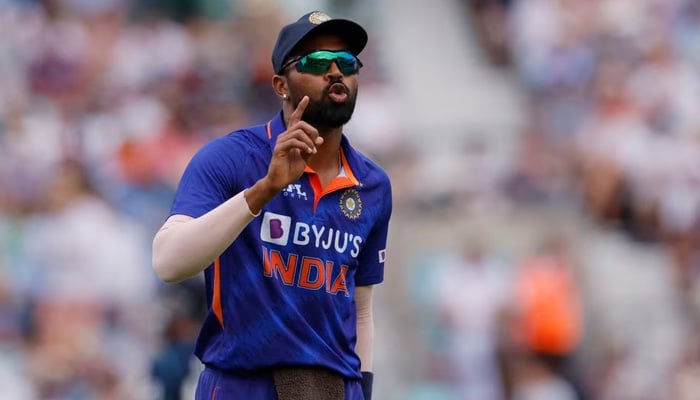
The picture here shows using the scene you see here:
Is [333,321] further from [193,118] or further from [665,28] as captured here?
[665,28]

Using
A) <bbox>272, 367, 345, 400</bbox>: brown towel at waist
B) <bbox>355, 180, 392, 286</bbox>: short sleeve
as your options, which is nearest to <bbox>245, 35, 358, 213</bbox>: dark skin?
<bbox>355, 180, 392, 286</bbox>: short sleeve

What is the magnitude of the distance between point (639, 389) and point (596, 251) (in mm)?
1758

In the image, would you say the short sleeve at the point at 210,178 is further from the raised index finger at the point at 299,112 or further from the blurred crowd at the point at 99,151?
the blurred crowd at the point at 99,151

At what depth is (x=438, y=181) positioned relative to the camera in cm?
1480

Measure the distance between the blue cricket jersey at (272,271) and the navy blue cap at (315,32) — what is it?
1.01ft

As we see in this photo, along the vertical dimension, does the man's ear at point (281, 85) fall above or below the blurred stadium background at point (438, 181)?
above

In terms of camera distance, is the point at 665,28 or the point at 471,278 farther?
the point at 665,28

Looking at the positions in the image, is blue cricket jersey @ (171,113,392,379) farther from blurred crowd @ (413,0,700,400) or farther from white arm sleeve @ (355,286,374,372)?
blurred crowd @ (413,0,700,400)

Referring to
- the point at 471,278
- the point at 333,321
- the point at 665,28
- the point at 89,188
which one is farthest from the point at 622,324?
the point at 333,321

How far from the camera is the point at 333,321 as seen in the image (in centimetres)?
565

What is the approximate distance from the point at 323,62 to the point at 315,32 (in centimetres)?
11

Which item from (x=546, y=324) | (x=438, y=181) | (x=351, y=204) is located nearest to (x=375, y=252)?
(x=351, y=204)

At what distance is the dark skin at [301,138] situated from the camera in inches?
199

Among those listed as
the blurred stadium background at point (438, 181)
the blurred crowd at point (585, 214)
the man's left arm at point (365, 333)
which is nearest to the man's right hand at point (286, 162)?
the man's left arm at point (365, 333)
